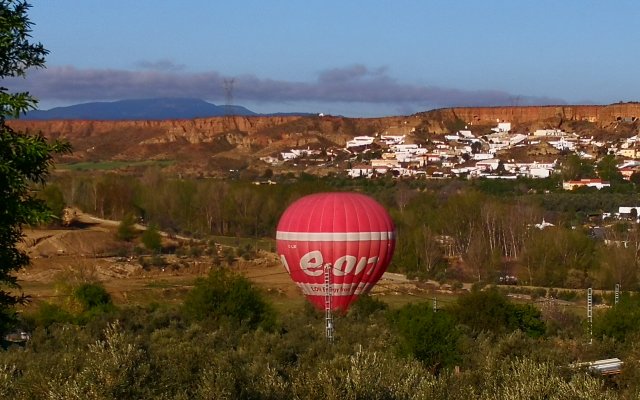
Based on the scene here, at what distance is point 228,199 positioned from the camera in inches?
2751

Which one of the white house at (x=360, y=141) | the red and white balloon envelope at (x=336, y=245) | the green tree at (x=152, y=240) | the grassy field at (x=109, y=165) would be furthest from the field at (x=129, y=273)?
the white house at (x=360, y=141)

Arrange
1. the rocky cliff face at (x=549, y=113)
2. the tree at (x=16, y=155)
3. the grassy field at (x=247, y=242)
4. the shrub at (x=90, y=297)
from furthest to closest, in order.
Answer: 1. the rocky cliff face at (x=549, y=113)
2. the grassy field at (x=247, y=242)
3. the shrub at (x=90, y=297)
4. the tree at (x=16, y=155)

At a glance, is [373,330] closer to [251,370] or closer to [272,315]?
[272,315]

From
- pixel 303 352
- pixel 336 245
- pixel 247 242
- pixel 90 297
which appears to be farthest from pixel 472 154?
pixel 303 352

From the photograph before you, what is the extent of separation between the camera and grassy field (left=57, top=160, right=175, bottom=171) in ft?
412

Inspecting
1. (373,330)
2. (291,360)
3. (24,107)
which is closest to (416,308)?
(373,330)

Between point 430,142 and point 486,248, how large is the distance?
3779 inches

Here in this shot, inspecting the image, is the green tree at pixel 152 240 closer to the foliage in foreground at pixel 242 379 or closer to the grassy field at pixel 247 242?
the grassy field at pixel 247 242

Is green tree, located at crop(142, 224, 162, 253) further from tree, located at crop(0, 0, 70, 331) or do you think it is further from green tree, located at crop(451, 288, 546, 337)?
tree, located at crop(0, 0, 70, 331)

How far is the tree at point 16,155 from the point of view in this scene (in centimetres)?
919

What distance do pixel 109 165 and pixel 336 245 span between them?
338 feet

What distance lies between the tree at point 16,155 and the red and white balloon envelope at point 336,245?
24.2 metres

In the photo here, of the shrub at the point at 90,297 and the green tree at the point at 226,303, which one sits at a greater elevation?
the green tree at the point at 226,303

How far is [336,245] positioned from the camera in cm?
3397
